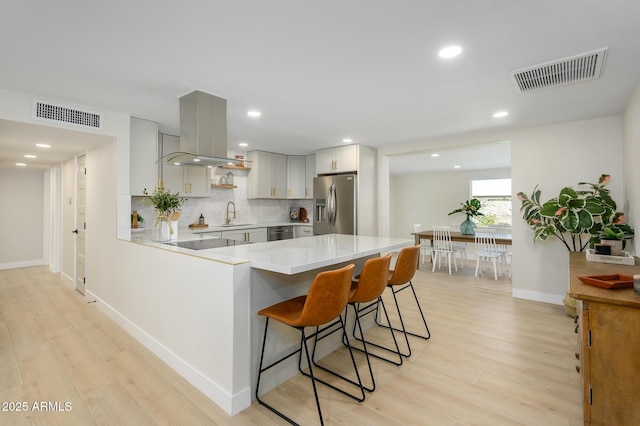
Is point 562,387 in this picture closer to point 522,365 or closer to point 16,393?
point 522,365

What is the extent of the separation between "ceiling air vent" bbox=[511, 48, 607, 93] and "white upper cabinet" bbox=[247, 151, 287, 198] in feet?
13.5

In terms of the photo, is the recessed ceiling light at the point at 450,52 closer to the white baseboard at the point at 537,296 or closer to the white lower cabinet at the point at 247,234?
the white baseboard at the point at 537,296

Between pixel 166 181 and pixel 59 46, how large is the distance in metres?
2.41

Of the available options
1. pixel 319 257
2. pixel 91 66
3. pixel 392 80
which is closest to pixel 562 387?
pixel 319 257

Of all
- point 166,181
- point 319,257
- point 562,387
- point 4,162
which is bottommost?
point 562,387

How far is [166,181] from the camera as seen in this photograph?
4.27 metres

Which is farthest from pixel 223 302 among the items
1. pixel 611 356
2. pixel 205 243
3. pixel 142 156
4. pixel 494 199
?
pixel 494 199

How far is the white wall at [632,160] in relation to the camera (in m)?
2.70

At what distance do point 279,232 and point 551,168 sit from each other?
4.23 meters

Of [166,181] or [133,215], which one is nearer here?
[133,215]

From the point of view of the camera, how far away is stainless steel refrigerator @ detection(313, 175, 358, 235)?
5082 mm

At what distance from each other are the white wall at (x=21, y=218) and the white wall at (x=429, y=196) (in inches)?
339

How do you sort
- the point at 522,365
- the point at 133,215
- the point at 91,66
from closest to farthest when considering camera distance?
the point at 91,66, the point at 522,365, the point at 133,215

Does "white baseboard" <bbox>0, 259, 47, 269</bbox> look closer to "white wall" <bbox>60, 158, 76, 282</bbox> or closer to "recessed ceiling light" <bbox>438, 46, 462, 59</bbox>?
"white wall" <bbox>60, 158, 76, 282</bbox>
